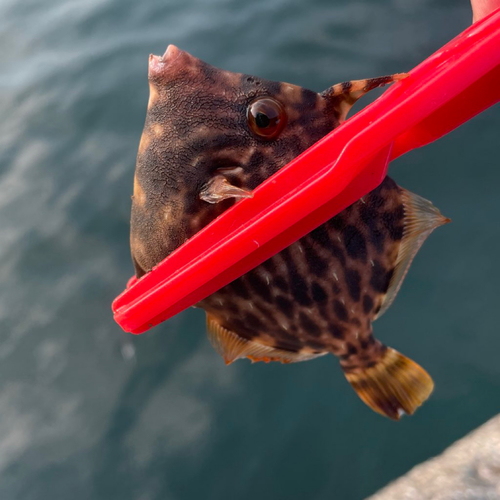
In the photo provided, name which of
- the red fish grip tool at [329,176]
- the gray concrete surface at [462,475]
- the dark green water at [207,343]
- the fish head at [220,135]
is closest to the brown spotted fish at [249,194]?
the fish head at [220,135]

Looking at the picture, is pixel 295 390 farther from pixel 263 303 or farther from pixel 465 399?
pixel 263 303

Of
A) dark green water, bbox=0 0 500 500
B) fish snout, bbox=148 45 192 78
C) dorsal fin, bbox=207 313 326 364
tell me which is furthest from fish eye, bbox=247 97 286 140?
dark green water, bbox=0 0 500 500

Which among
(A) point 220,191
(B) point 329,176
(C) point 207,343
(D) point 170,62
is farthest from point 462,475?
(D) point 170,62

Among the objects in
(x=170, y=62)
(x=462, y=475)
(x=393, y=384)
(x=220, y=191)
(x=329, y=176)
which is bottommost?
(x=462, y=475)

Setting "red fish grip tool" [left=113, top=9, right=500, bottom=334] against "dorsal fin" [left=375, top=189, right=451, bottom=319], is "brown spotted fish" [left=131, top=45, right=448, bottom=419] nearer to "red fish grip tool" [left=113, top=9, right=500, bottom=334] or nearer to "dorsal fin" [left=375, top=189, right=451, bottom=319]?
"dorsal fin" [left=375, top=189, right=451, bottom=319]

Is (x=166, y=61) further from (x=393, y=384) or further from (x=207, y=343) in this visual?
(x=207, y=343)

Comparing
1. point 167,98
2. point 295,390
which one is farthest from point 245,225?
point 295,390
